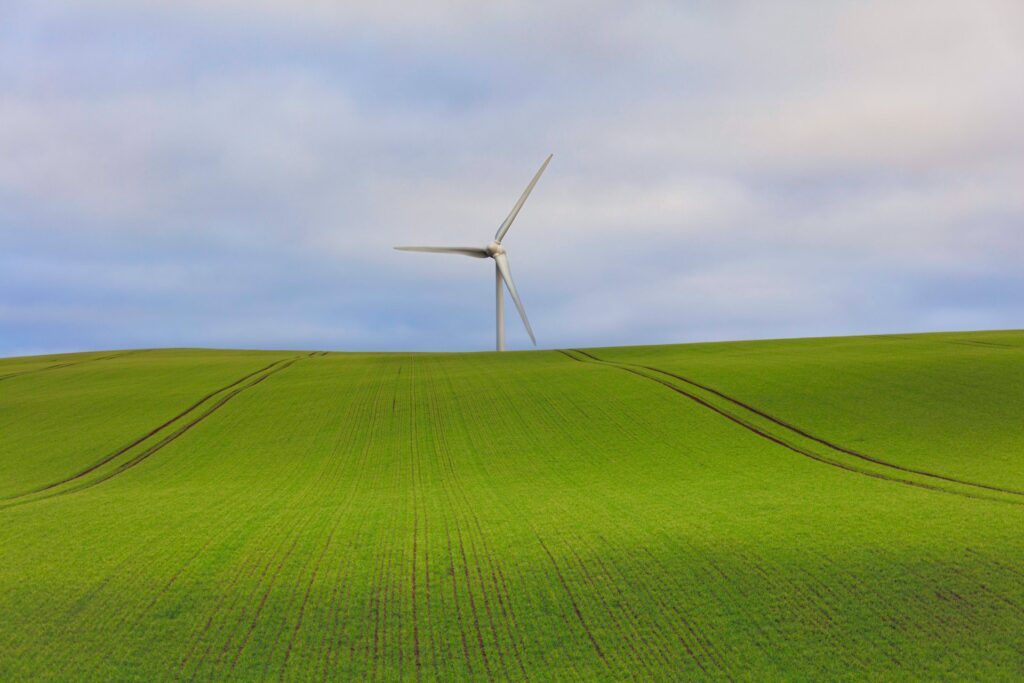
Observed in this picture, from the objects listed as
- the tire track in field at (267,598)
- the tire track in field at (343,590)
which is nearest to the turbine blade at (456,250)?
the tire track in field at (343,590)

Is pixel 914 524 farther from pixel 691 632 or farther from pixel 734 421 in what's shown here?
pixel 734 421

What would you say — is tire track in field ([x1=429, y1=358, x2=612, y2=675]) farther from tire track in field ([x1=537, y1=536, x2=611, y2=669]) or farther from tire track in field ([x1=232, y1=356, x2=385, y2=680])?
tire track in field ([x1=232, y1=356, x2=385, y2=680])

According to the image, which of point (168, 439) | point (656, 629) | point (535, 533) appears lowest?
point (656, 629)

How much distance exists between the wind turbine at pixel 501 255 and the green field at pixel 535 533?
18.1 meters

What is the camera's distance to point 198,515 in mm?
19156

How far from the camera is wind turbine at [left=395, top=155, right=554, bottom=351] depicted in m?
53.8

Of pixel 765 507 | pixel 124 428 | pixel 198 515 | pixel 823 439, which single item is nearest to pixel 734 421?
pixel 823 439

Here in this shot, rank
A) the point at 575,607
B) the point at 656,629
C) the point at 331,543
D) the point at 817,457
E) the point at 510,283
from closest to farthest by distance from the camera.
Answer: the point at 656,629 → the point at 575,607 → the point at 331,543 → the point at 817,457 → the point at 510,283

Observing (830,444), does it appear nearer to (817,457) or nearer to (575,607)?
(817,457)

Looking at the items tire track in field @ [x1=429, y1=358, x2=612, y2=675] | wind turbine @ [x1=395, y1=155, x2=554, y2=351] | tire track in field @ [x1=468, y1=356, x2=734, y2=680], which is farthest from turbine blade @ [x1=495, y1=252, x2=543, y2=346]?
tire track in field @ [x1=468, y1=356, x2=734, y2=680]

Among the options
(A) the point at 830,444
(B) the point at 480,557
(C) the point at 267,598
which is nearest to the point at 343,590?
(C) the point at 267,598

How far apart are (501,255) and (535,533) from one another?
1557 inches

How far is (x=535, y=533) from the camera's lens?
16656mm

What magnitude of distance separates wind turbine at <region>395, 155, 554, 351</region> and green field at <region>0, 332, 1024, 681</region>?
18126 mm
